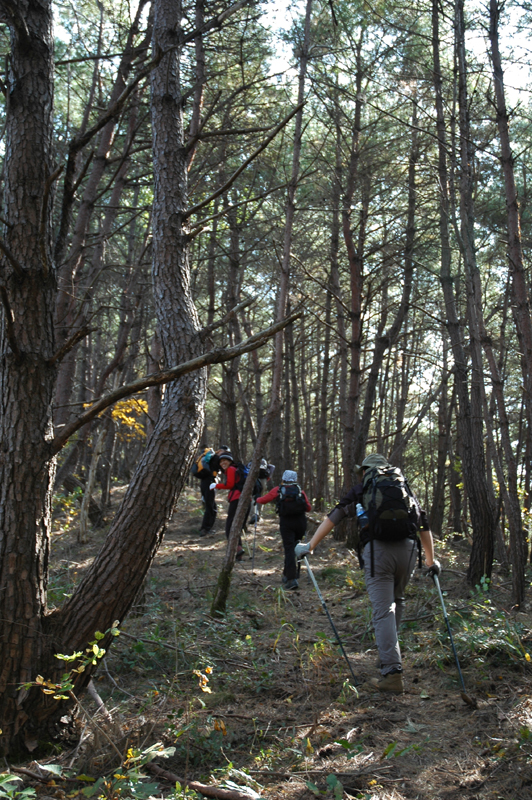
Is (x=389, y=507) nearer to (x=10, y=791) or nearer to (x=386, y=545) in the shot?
(x=386, y=545)

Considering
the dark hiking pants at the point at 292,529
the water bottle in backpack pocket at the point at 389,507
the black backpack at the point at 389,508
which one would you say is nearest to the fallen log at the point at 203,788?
the black backpack at the point at 389,508

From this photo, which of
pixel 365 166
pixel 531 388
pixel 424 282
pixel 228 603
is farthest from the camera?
pixel 424 282

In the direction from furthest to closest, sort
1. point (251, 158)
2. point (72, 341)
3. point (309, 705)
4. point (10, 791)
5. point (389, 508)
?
point (389, 508) → point (309, 705) → point (251, 158) → point (72, 341) → point (10, 791)

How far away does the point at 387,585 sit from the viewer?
14.7 ft

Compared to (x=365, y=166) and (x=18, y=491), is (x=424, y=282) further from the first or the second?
(x=18, y=491)

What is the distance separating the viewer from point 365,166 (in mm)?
10828

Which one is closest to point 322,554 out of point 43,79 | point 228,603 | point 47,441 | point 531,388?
point 228,603

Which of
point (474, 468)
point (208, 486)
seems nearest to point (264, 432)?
point (474, 468)

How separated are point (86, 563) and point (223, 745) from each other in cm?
532

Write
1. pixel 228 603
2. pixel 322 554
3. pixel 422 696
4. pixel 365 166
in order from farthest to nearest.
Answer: pixel 365 166 < pixel 322 554 < pixel 228 603 < pixel 422 696

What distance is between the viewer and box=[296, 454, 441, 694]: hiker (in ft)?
14.1

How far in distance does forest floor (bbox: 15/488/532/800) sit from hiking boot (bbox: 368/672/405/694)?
0.07 m

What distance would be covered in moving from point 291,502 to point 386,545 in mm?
3479

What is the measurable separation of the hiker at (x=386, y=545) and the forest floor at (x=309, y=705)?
11.8 inches
